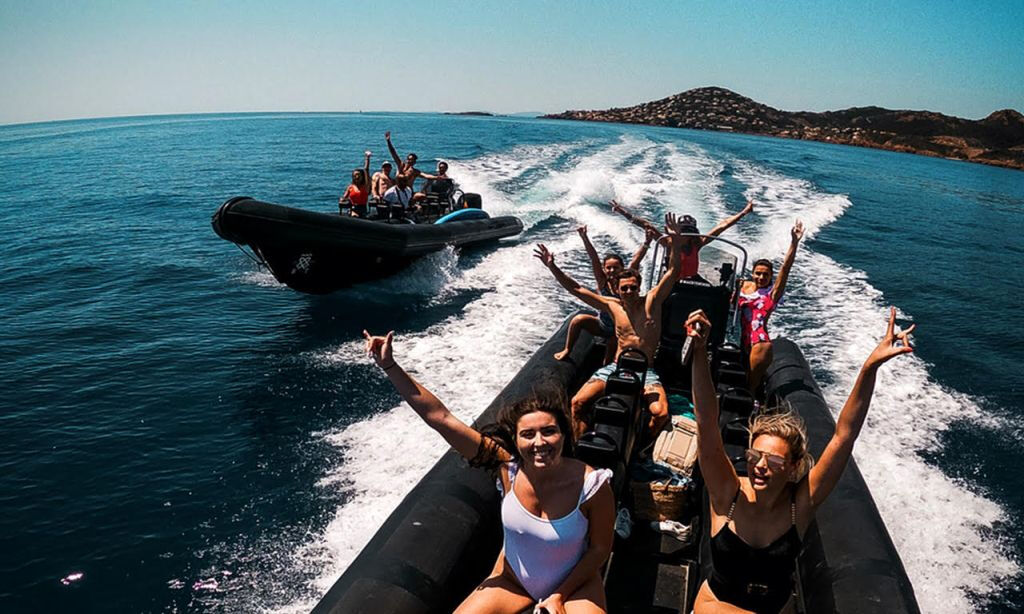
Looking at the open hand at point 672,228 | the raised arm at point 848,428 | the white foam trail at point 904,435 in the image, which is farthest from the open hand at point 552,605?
the white foam trail at point 904,435

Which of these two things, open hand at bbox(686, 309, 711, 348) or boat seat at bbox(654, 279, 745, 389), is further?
boat seat at bbox(654, 279, 745, 389)

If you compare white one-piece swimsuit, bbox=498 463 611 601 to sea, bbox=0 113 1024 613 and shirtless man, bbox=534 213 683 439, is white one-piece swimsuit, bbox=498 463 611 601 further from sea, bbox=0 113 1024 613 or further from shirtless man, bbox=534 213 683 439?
sea, bbox=0 113 1024 613

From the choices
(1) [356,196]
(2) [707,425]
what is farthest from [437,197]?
(2) [707,425]

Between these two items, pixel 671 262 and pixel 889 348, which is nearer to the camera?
pixel 889 348

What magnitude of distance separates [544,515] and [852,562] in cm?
166

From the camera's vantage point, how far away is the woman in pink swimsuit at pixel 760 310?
516 cm

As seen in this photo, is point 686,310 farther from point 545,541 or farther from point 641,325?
point 545,541

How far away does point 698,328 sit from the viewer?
2.16m

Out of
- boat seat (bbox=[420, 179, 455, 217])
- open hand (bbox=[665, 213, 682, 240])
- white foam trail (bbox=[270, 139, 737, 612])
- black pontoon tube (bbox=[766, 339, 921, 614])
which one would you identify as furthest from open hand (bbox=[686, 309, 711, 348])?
boat seat (bbox=[420, 179, 455, 217])

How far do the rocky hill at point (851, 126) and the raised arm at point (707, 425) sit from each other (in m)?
70.0

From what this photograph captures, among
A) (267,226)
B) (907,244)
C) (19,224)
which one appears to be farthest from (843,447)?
(19,224)

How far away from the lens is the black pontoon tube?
106 inches

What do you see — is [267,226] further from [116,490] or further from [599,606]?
[599,606]

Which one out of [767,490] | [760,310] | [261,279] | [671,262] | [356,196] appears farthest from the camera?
[261,279]
